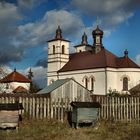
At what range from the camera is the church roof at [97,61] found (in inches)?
2598

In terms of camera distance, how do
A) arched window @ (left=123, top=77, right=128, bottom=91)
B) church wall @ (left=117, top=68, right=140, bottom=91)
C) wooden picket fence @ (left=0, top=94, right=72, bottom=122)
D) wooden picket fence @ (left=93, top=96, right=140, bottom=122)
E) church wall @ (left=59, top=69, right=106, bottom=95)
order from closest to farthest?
wooden picket fence @ (left=0, top=94, right=72, bottom=122)
wooden picket fence @ (left=93, top=96, right=140, bottom=122)
arched window @ (left=123, top=77, right=128, bottom=91)
church wall @ (left=117, top=68, right=140, bottom=91)
church wall @ (left=59, top=69, right=106, bottom=95)

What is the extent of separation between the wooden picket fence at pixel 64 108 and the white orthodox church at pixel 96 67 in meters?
42.5

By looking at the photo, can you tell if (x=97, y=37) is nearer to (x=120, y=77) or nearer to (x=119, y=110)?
(x=120, y=77)

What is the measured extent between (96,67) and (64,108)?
47.2 m

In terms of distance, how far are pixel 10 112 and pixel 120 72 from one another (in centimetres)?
4986

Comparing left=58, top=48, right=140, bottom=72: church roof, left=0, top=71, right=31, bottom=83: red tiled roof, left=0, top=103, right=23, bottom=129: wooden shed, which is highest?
left=58, top=48, right=140, bottom=72: church roof

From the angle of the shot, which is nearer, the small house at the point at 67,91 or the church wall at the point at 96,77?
the small house at the point at 67,91

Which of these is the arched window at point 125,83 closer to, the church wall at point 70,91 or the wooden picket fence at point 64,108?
the church wall at point 70,91

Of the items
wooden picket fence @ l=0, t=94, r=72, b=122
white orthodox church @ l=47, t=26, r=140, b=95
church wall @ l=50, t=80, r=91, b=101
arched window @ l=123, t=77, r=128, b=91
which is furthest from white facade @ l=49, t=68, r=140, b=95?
wooden picket fence @ l=0, t=94, r=72, b=122

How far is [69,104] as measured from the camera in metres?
19.9

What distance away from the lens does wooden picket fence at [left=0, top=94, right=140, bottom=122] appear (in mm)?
19109

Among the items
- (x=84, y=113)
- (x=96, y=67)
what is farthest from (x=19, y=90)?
(x=84, y=113)

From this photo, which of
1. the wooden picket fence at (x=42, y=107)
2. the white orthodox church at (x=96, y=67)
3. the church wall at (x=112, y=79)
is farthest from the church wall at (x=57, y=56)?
the wooden picket fence at (x=42, y=107)

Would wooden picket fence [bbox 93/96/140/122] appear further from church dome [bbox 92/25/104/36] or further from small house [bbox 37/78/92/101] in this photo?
church dome [bbox 92/25/104/36]
